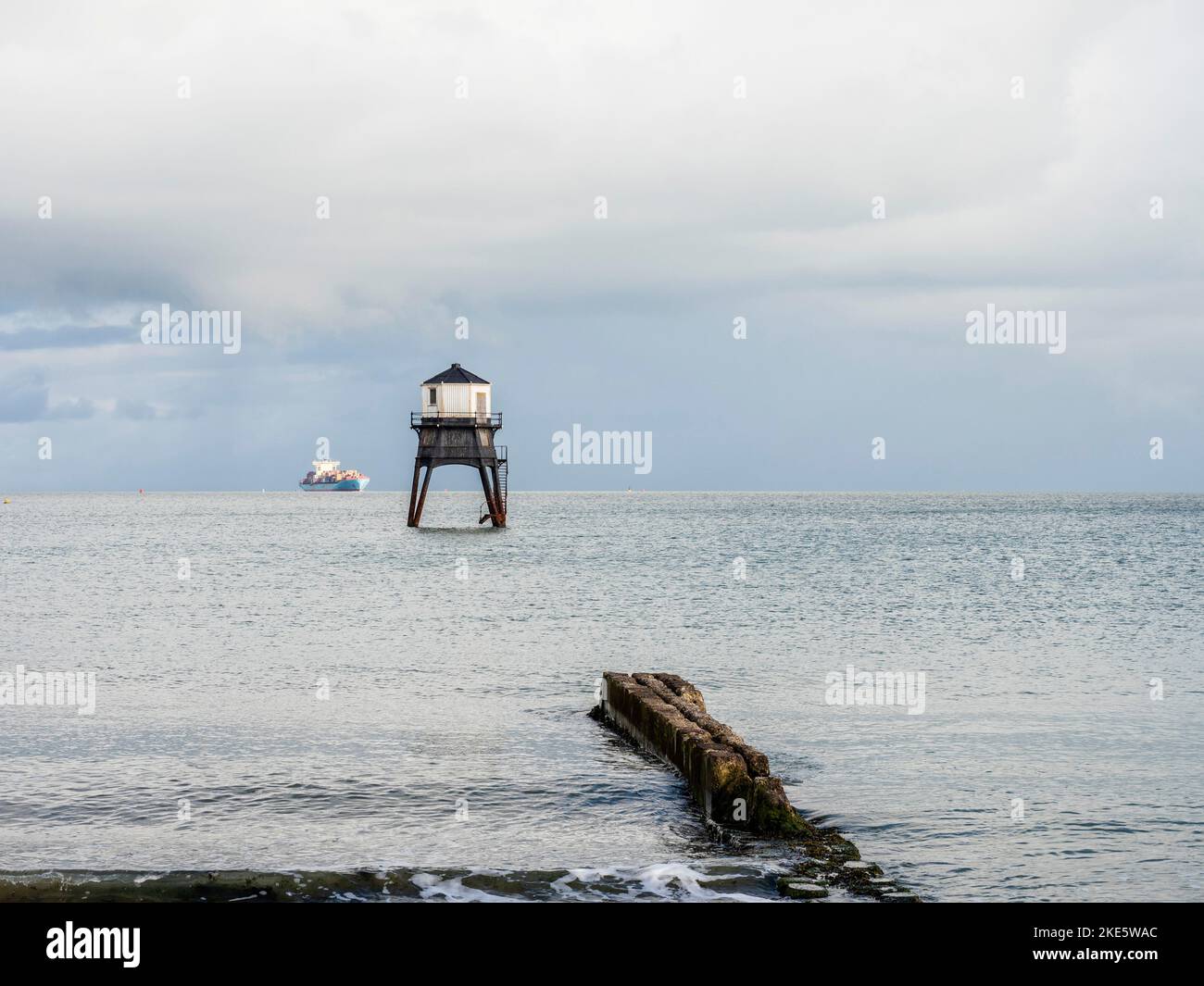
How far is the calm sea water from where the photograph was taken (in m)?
11.2

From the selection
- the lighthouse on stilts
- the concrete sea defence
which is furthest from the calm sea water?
the lighthouse on stilts

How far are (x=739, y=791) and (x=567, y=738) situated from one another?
5.74 metres

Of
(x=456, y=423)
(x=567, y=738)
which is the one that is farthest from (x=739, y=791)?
(x=456, y=423)

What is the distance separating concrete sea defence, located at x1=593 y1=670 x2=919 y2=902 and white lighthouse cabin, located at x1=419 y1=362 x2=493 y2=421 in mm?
51921

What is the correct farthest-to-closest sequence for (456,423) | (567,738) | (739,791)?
(456,423)
(567,738)
(739,791)

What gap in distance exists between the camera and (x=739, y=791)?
1203cm

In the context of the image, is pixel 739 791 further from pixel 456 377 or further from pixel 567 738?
pixel 456 377

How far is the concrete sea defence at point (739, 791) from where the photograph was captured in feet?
32.8

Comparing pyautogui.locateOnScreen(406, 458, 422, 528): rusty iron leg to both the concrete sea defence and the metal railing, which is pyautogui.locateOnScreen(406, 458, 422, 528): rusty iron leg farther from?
the concrete sea defence

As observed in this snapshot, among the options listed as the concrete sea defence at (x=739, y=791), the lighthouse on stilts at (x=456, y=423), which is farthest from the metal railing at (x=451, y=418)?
the concrete sea defence at (x=739, y=791)
